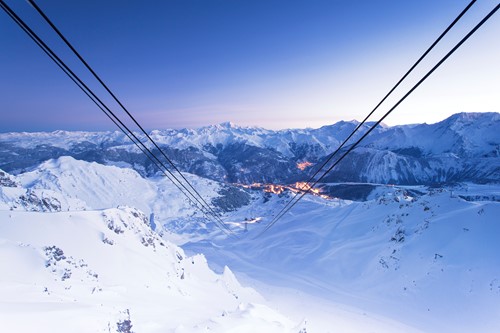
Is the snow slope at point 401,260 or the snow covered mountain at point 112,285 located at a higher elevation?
the snow covered mountain at point 112,285

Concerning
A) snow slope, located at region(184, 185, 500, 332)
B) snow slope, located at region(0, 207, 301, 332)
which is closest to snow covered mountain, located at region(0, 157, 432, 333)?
snow slope, located at region(0, 207, 301, 332)

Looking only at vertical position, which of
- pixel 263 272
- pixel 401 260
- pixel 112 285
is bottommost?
pixel 263 272

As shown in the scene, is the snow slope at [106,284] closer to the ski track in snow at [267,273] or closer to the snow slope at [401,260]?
the ski track in snow at [267,273]

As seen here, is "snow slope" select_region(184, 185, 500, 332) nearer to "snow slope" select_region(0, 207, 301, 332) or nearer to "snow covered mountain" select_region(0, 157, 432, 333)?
"snow covered mountain" select_region(0, 157, 432, 333)

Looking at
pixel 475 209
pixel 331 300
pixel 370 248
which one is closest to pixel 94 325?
pixel 331 300

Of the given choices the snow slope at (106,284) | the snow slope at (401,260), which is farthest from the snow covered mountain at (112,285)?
the snow slope at (401,260)

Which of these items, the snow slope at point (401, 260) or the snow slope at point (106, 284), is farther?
the snow slope at point (401, 260)

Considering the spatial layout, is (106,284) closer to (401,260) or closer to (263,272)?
(263,272)

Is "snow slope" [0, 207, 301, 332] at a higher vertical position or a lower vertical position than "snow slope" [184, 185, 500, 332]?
higher

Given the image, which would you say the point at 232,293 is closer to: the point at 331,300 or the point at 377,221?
the point at 331,300

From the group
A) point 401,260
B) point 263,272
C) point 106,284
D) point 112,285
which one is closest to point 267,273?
point 263,272

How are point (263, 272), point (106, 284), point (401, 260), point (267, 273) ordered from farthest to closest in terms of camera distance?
point (263, 272), point (267, 273), point (401, 260), point (106, 284)
